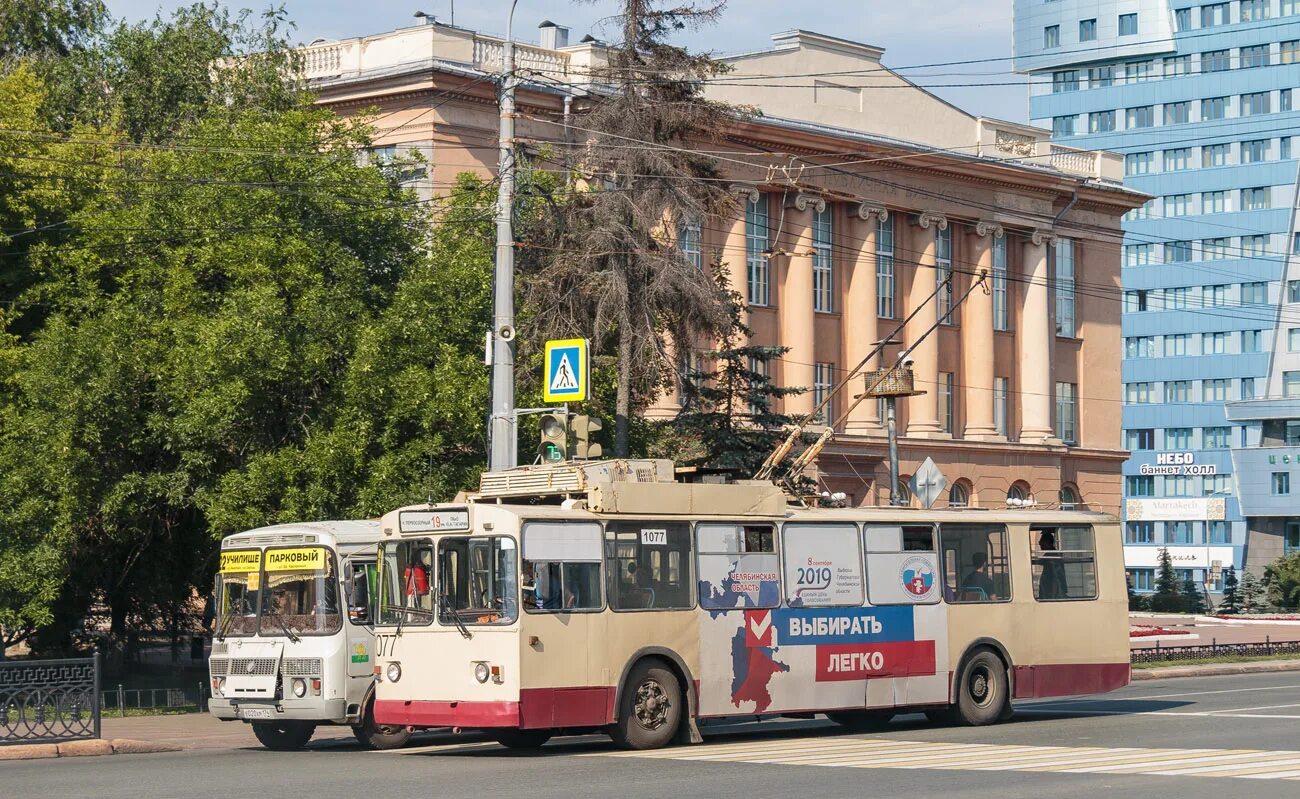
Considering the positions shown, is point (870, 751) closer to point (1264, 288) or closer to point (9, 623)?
point (9, 623)

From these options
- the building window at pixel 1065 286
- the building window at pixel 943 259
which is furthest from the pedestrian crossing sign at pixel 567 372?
the building window at pixel 1065 286

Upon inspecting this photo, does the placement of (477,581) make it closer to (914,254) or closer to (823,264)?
(823,264)

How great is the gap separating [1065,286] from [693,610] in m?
55.5

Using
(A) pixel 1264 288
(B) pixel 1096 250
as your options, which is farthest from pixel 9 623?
(A) pixel 1264 288

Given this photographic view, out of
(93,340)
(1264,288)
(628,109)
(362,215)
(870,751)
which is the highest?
(1264,288)

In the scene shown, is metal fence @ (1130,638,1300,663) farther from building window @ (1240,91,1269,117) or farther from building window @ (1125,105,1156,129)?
building window @ (1125,105,1156,129)

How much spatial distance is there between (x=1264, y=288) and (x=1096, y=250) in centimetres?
4159

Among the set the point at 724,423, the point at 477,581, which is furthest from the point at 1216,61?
the point at 477,581

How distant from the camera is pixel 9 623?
2836 cm

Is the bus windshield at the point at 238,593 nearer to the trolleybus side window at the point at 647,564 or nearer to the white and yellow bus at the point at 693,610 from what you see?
the white and yellow bus at the point at 693,610

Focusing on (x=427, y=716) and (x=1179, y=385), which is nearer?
(x=427, y=716)

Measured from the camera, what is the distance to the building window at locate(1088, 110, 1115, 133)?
384 ft

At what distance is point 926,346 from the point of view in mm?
65562

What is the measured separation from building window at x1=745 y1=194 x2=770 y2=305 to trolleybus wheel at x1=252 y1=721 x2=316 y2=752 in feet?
130
